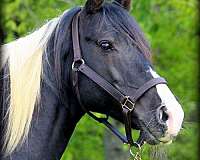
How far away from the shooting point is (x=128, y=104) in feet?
13.8

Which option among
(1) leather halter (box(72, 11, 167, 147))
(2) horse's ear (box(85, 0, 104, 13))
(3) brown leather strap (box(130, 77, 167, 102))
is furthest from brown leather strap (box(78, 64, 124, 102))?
(2) horse's ear (box(85, 0, 104, 13))

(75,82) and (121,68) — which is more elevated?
(121,68)

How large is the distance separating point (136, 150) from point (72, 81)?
60 cm

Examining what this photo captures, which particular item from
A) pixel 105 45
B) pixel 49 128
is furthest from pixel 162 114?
pixel 49 128

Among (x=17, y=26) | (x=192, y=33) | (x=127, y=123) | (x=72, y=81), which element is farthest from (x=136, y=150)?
(x=192, y=33)

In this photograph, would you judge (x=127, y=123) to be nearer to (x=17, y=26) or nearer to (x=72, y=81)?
(x=72, y=81)

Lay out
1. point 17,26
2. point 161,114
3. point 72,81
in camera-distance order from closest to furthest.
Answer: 1. point 161,114
2. point 72,81
3. point 17,26

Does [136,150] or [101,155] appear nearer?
[136,150]

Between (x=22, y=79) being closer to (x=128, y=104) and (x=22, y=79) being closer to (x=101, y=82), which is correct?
(x=101, y=82)

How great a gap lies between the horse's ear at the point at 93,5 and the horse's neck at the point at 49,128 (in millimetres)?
563

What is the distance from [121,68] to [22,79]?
2.06ft

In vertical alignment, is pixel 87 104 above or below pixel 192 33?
above

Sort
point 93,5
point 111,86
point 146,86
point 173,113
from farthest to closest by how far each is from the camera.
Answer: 1. point 93,5
2. point 111,86
3. point 146,86
4. point 173,113

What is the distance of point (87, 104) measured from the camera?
433cm
